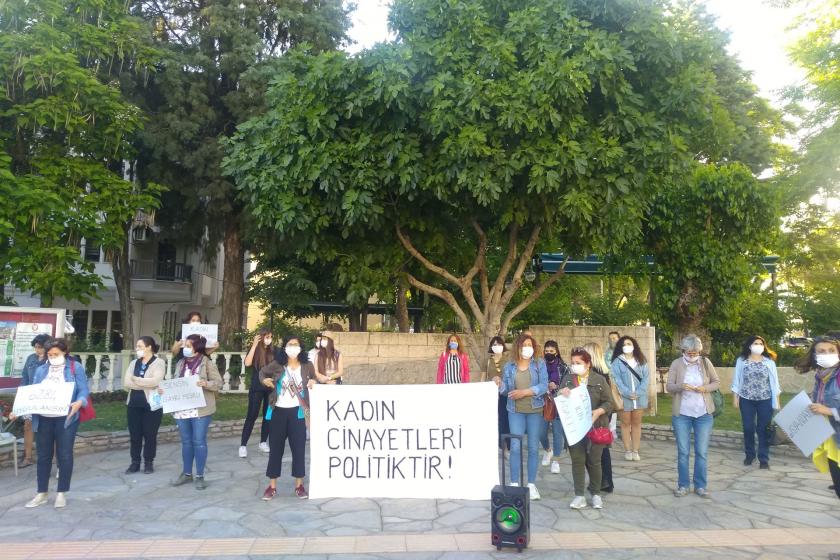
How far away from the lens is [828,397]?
5.98 m

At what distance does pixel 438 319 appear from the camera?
2266 cm

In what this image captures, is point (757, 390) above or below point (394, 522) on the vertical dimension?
above

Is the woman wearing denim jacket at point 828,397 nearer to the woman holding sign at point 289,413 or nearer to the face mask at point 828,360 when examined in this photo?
the face mask at point 828,360

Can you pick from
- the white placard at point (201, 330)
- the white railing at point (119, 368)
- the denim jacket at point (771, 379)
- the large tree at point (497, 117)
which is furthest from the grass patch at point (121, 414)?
the denim jacket at point (771, 379)

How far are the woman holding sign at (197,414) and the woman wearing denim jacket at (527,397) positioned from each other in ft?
11.0

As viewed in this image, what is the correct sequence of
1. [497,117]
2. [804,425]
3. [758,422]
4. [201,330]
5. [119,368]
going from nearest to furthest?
[804,425]
[758,422]
[201,330]
[497,117]
[119,368]

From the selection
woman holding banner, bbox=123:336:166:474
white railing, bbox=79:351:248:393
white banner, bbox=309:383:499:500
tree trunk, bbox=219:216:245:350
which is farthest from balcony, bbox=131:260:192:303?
white banner, bbox=309:383:499:500

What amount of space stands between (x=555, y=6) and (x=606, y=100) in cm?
180

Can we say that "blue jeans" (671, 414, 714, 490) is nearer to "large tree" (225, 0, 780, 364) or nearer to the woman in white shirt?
the woman in white shirt

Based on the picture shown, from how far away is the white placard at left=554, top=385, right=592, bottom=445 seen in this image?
629cm

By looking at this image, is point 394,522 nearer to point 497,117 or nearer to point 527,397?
point 527,397

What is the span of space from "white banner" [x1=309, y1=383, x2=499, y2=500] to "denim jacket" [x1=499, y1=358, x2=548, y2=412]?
39cm

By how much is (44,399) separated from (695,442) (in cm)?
697

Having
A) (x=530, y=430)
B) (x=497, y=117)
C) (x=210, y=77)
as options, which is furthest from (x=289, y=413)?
(x=210, y=77)
